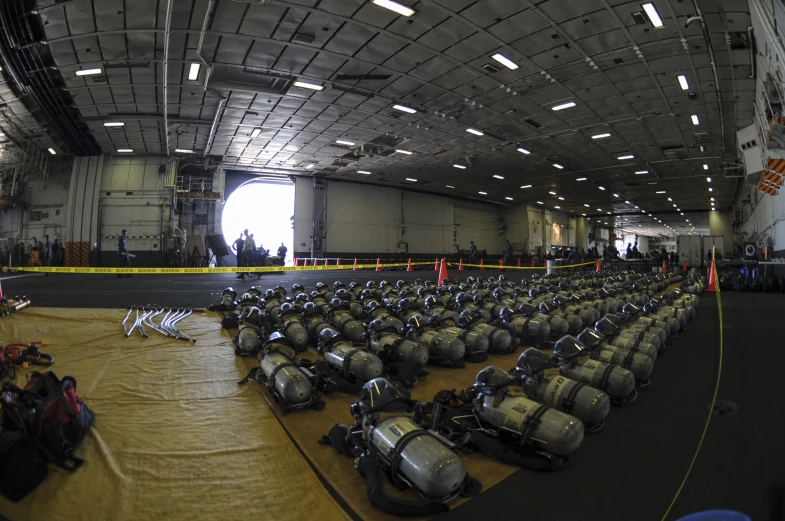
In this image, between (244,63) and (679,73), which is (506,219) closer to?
(679,73)

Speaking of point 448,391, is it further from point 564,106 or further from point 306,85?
point 564,106

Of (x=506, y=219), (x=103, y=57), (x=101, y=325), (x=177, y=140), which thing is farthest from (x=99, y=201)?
(x=506, y=219)

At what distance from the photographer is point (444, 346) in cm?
404

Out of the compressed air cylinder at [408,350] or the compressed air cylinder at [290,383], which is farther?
the compressed air cylinder at [408,350]

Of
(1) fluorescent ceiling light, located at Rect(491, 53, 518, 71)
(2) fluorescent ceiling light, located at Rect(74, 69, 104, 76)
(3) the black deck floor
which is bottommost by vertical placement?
(3) the black deck floor

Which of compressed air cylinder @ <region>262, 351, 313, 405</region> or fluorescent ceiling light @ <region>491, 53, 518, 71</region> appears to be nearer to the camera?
compressed air cylinder @ <region>262, 351, 313, 405</region>

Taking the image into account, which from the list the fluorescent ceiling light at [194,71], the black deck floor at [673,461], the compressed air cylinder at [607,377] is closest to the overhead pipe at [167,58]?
the fluorescent ceiling light at [194,71]

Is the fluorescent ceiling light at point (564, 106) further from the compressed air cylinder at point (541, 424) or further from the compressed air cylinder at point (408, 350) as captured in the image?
the compressed air cylinder at point (541, 424)

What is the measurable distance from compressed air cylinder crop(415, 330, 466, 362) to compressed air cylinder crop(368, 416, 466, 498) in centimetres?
211

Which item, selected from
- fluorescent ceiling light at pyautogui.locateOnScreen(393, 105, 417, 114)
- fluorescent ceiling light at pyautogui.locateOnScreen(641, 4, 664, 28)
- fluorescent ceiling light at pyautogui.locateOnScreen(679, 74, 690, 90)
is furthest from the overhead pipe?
fluorescent ceiling light at pyautogui.locateOnScreen(679, 74, 690, 90)

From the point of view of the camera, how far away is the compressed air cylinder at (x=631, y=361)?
11.1ft

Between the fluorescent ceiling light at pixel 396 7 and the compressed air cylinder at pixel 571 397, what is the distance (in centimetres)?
934

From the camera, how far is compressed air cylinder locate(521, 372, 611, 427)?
251 centimetres

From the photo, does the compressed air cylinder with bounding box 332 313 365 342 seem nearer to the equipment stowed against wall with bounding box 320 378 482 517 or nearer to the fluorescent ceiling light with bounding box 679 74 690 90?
the equipment stowed against wall with bounding box 320 378 482 517
